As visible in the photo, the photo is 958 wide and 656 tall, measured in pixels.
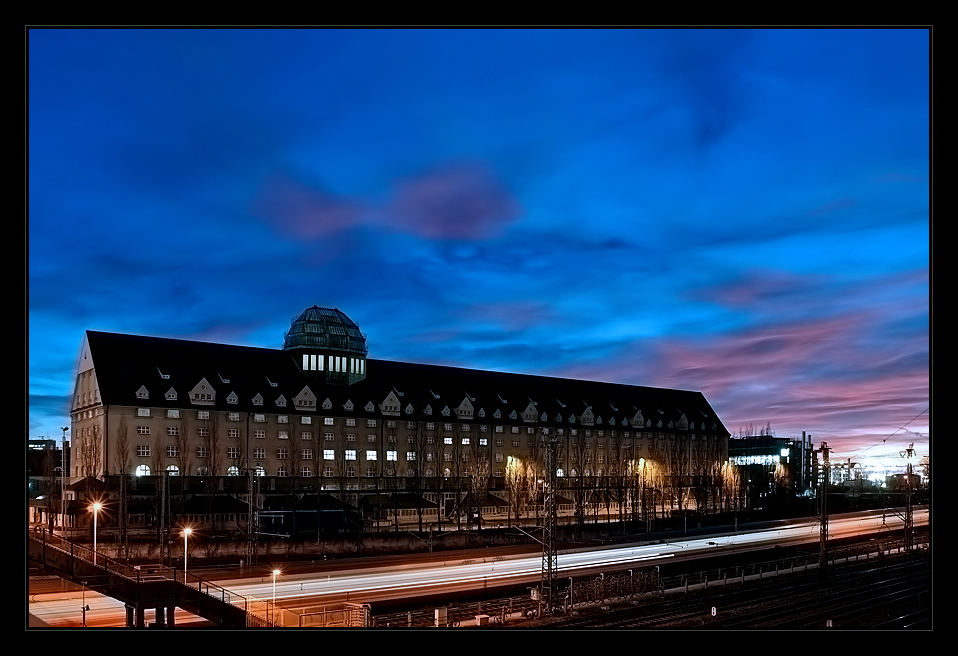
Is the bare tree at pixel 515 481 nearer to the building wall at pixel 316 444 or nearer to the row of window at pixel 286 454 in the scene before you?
the building wall at pixel 316 444

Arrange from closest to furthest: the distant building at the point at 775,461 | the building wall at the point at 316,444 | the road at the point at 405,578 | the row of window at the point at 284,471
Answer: the road at the point at 405,578 < the row of window at the point at 284,471 < the building wall at the point at 316,444 < the distant building at the point at 775,461

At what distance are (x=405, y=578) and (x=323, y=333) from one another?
40.5 meters

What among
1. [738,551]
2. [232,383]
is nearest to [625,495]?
[738,551]

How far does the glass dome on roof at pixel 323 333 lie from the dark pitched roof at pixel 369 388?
1.85m

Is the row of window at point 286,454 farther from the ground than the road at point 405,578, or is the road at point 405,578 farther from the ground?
the row of window at point 286,454

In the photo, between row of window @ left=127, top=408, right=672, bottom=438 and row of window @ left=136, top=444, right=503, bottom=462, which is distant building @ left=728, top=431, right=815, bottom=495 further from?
row of window @ left=136, top=444, right=503, bottom=462

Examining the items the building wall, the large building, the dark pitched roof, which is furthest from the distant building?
the building wall

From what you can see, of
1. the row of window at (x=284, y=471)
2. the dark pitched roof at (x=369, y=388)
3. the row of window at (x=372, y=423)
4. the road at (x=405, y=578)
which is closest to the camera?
the road at (x=405, y=578)

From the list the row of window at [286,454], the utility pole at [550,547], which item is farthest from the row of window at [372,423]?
the utility pole at [550,547]

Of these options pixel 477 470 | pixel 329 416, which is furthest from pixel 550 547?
pixel 477 470

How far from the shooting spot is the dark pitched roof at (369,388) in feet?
216

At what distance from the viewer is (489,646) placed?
62.4ft

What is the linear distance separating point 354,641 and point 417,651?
138cm
